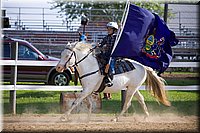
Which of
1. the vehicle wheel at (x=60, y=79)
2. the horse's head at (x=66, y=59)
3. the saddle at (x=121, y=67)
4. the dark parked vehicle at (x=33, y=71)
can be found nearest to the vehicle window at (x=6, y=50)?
the dark parked vehicle at (x=33, y=71)

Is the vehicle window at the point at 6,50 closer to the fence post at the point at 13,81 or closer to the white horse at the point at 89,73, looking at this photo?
the fence post at the point at 13,81

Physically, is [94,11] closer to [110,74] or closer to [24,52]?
[24,52]

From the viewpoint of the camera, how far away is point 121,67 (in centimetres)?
1030

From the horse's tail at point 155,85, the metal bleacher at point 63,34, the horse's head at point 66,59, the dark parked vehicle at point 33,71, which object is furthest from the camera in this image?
the metal bleacher at point 63,34

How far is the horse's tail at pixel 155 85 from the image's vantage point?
10859 millimetres

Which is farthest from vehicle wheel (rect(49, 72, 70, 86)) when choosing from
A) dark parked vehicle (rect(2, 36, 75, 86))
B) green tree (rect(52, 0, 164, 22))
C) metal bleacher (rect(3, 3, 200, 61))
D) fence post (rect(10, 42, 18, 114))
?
green tree (rect(52, 0, 164, 22))

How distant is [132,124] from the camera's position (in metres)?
9.77

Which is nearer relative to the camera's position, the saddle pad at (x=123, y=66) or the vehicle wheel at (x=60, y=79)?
the saddle pad at (x=123, y=66)

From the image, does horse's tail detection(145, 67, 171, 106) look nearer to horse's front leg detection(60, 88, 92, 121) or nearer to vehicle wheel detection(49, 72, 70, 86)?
horse's front leg detection(60, 88, 92, 121)

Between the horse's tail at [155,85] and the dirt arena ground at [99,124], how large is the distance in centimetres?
56

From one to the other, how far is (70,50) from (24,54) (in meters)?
6.63

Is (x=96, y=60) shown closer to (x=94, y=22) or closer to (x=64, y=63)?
(x=64, y=63)

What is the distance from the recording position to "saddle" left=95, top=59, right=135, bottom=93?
33.4 feet

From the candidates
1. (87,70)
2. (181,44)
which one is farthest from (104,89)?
(181,44)
